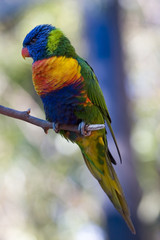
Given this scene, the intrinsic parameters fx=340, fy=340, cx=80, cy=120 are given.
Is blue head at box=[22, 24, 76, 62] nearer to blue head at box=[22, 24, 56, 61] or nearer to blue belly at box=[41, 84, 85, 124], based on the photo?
blue head at box=[22, 24, 56, 61]

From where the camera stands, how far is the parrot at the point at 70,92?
5.83 feet

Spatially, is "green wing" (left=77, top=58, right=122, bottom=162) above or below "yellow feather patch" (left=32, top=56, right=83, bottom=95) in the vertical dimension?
below

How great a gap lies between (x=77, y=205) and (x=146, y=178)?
145 centimetres

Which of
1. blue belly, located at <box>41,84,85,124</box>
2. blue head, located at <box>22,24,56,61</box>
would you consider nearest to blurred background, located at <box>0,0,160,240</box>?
blue head, located at <box>22,24,56,61</box>

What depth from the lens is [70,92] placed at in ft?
5.96

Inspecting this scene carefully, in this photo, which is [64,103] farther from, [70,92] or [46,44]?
[46,44]

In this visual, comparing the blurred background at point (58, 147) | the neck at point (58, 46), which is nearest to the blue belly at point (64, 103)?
the neck at point (58, 46)

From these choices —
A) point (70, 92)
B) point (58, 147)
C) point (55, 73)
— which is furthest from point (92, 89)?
point (58, 147)

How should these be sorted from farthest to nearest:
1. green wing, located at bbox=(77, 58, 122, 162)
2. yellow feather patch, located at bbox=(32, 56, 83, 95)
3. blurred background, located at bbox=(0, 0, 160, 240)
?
blurred background, located at bbox=(0, 0, 160, 240) → green wing, located at bbox=(77, 58, 122, 162) → yellow feather patch, located at bbox=(32, 56, 83, 95)

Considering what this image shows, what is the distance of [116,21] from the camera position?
14.8 ft

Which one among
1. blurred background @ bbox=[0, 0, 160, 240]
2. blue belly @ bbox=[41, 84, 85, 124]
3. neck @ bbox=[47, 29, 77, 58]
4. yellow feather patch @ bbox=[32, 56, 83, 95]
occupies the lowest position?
blurred background @ bbox=[0, 0, 160, 240]

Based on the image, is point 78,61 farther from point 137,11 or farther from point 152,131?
point 137,11

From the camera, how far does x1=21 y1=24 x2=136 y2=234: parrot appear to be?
1.78 metres

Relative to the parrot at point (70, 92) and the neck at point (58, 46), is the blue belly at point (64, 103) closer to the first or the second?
the parrot at point (70, 92)
